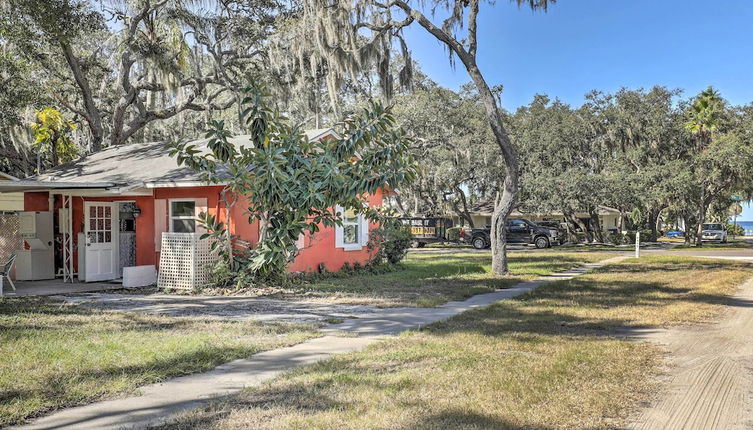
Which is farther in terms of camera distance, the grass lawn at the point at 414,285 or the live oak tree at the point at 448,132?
the live oak tree at the point at 448,132

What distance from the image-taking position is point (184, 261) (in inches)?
475

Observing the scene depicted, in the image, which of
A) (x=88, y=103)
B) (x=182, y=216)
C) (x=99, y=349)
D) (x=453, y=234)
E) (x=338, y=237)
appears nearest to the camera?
(x=99, y=349)

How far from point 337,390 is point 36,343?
4.03 metres

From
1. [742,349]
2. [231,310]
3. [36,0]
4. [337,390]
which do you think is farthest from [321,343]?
[36,0]

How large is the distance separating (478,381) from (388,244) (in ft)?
38.9

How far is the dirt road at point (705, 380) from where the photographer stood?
423 cm

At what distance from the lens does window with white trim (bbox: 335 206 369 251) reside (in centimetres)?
1552

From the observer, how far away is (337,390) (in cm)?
480

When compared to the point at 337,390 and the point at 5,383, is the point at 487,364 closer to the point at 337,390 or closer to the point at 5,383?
the point at 337,390

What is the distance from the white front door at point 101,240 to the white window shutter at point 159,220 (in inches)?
53.3

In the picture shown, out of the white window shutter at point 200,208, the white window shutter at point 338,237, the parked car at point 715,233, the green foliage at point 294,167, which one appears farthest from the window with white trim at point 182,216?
the parked car at point 715,233

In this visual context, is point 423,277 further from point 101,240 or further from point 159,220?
point 101,240

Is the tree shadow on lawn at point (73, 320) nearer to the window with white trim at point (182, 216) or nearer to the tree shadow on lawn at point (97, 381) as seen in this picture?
the tree shadow on lawn at point (97, 381)

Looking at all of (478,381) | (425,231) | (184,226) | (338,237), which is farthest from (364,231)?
(425,231)
